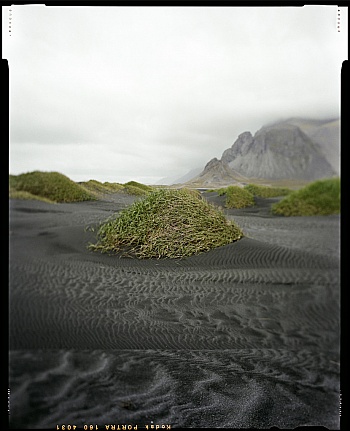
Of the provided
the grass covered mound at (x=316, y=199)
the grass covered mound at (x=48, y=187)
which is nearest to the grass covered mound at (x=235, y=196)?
the grass covered mound at (x=316, y=199)

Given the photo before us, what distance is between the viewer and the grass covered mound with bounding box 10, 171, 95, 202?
6.24 ft

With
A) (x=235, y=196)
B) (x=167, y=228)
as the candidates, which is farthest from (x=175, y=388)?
(x=235, y=196)

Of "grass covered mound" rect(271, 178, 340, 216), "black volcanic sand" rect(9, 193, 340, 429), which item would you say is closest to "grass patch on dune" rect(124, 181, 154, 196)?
"black volcanic sand" rect(9, 193, 340, 429)

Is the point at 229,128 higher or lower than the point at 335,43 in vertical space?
lower

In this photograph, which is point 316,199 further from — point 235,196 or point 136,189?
point 136,189

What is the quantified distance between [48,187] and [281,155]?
95 cm

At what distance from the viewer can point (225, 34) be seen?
185 cm

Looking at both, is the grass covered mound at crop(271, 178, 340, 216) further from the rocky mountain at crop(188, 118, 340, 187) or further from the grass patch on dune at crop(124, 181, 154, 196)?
the grass patch on dune at crop(124, 181, 154, 196)

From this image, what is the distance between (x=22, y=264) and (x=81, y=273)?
236 mm

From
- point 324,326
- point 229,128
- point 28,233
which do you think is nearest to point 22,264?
point 28,233

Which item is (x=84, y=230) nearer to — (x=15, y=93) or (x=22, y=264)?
(x=22, y=264)

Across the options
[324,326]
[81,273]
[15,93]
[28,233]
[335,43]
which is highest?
[335,43]

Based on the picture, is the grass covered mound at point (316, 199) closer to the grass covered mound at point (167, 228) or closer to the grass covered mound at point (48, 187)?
the grass covered mound at point (167, 228)

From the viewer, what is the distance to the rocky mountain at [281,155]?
6.02 ft
